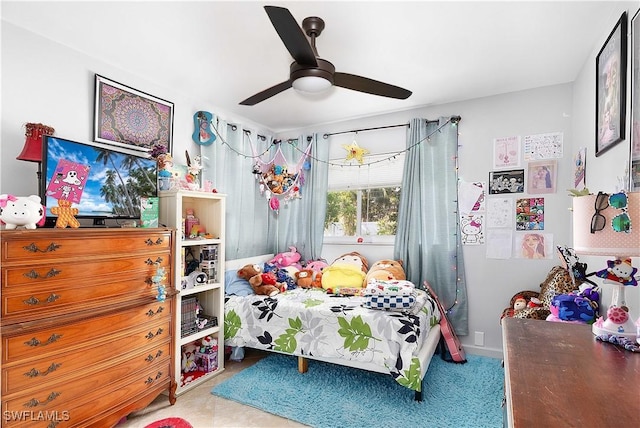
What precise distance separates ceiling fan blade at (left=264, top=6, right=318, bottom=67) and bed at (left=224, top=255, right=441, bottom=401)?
1.79m

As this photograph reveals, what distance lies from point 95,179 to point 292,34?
1555 millimetres

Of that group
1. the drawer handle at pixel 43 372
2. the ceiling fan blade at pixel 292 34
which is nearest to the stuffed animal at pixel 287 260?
the drawer handle at pixel 43 372

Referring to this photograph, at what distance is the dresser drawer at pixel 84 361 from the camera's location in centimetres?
155

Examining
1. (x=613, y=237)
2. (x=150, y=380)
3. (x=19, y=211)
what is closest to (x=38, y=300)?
(x=19, y=211)

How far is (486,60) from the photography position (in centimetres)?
247

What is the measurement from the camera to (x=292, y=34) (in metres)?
1.62

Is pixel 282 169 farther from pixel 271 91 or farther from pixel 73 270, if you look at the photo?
pixel 73 270

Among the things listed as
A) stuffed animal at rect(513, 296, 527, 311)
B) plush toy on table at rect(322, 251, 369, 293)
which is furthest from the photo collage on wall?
plush toy on table at rect(322, 251, 369, 293)

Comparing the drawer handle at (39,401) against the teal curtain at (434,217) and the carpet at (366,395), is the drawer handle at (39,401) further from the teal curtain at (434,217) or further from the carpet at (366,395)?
the teal curtain at (434,217)

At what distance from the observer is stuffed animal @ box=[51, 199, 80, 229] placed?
1.88 metres

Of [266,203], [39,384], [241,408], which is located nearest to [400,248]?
[266,203]

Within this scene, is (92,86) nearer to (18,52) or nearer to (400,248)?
(18,52)

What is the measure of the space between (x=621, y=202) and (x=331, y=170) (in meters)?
3.03

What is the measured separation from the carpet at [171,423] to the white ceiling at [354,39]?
247 cm
